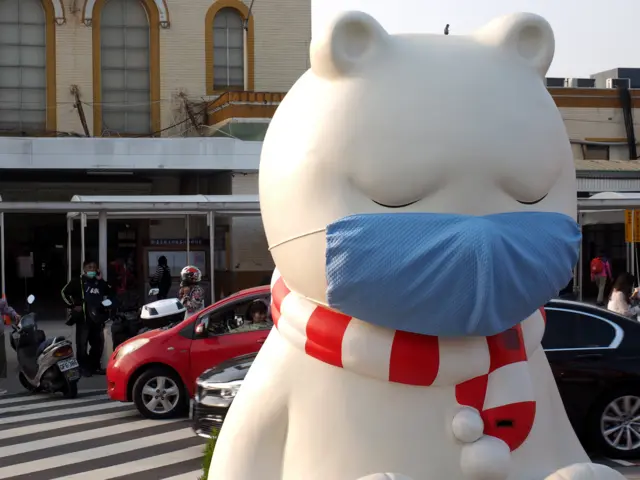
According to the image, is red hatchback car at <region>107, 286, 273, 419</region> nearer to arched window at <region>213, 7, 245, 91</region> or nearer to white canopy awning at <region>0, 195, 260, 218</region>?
white canopy awning at <region>0, 195, 260, 218</region>

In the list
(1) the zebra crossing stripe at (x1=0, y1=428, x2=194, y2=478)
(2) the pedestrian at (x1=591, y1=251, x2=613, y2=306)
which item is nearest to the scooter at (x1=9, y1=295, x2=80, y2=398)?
(1) the zebra crossing stripe at (x1=0, y1=428, x2=194, y2=478)

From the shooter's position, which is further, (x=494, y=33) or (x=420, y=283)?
(x=494, y=33)

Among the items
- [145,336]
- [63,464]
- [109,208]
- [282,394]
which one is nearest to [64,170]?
[109,208]

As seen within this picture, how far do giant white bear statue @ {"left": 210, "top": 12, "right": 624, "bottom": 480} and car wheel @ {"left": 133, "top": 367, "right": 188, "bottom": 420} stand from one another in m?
7.54

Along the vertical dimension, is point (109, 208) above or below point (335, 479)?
above

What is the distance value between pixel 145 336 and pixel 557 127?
337 inches

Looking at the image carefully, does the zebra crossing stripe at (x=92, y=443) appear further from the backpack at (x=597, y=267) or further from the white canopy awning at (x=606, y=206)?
the backpack at (x=597, y=267)

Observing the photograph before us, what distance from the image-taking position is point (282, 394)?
4.02m

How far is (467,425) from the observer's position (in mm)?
3830

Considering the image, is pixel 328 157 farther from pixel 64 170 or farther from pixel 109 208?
pixel 64 170

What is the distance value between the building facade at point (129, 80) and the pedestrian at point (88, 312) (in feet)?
32.6

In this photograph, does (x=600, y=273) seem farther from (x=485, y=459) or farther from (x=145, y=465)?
(x=485, y=459)

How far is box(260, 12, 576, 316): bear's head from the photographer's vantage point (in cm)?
369

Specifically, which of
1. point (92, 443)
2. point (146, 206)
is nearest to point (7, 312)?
point (146, 206)
